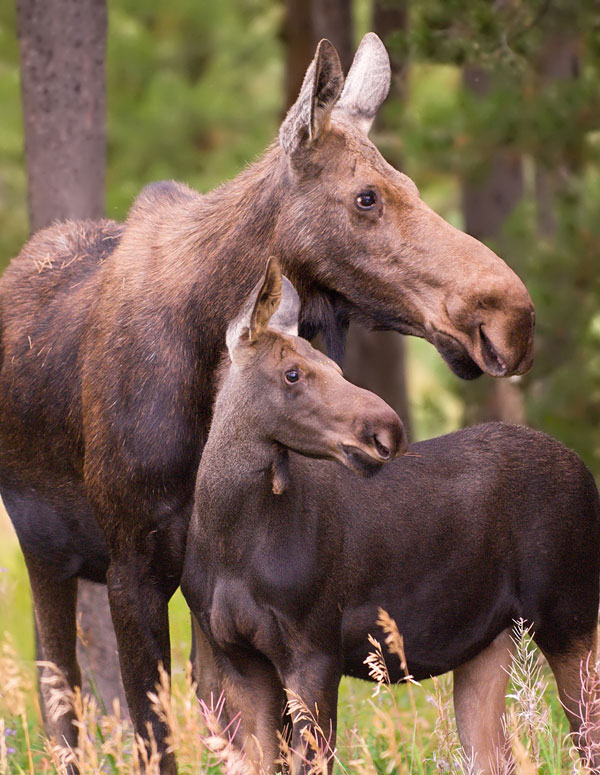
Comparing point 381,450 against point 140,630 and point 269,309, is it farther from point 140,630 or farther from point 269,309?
point 140,630

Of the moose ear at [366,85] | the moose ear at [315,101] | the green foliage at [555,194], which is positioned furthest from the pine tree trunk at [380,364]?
the moose ear at [315,101]

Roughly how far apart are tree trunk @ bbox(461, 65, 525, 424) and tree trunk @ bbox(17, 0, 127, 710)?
4.59 m

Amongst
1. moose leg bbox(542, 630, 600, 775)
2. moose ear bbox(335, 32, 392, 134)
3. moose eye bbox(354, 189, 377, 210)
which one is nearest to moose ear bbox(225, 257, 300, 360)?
moose eye bbox(354, 189, 377, 210)

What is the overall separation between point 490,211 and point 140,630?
9176mm

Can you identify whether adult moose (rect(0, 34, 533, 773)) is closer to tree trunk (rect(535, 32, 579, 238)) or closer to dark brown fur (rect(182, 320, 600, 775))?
dark brown fur (rect(182, 320, 600, 775))

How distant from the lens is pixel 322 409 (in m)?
4.05

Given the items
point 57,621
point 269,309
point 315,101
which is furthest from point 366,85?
point 57,621

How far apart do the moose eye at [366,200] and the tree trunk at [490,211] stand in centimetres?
622

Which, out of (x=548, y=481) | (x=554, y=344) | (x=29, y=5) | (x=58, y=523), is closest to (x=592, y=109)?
(x=554, y=344)

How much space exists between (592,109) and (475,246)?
16.9 feet

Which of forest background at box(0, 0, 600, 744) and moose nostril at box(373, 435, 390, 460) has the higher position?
forest background at box(0, 0, 600, 744)

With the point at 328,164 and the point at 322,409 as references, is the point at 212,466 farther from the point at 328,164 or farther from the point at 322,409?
the point at 328,164

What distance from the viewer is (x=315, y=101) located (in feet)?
13.4

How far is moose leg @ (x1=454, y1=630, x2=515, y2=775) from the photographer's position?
482cm
